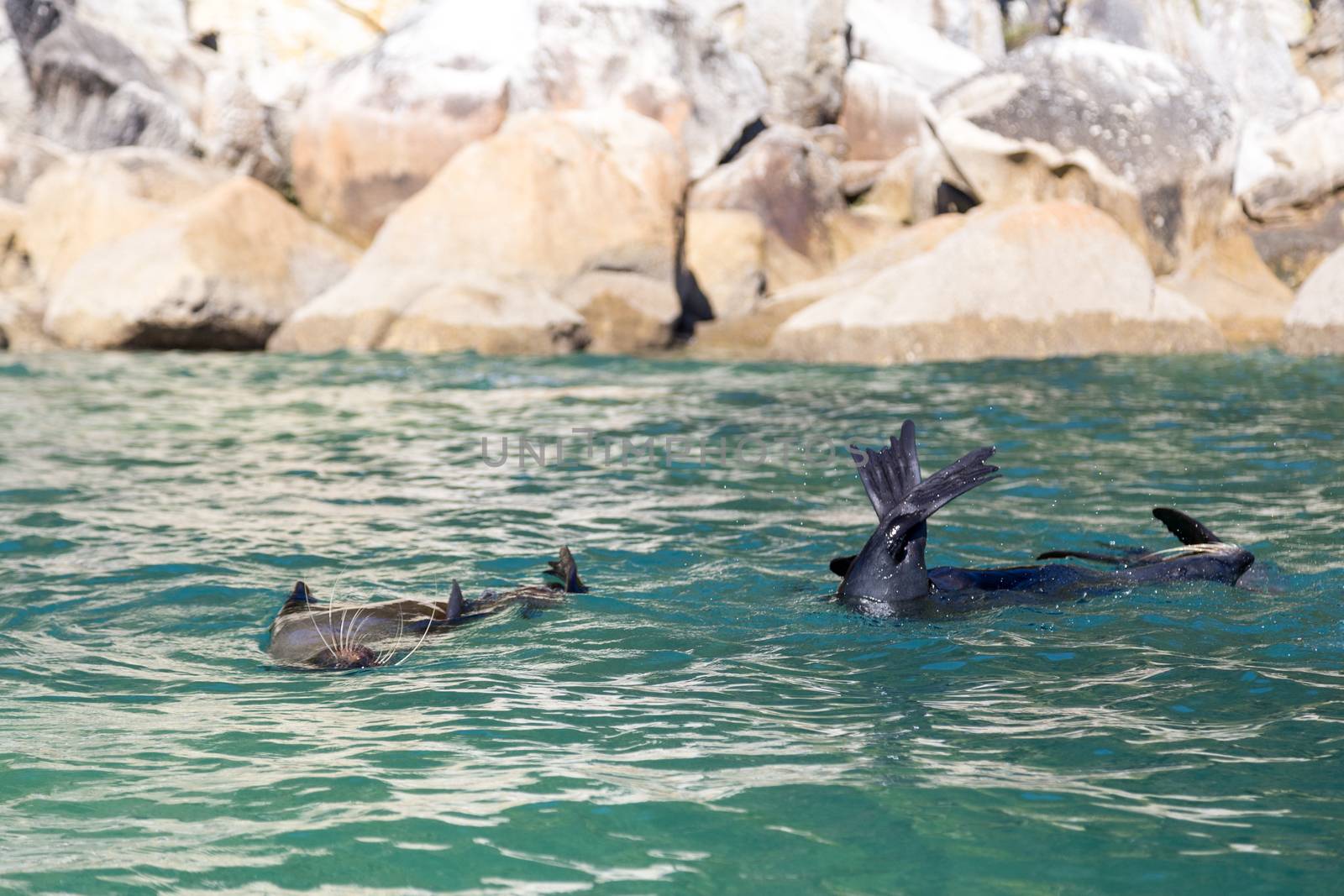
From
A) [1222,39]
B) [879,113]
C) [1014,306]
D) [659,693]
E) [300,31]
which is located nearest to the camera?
[659,693]

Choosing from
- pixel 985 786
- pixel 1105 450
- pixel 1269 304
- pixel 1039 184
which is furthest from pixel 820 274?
pixel 985 786

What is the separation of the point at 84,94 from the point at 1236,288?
61.9 feet

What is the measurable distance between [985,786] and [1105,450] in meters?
5.51

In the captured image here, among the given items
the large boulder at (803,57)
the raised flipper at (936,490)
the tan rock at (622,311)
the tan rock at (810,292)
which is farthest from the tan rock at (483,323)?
the large boulder at (803,57)

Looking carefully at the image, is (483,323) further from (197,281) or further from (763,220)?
(763,220)

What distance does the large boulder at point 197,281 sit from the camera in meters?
15.1

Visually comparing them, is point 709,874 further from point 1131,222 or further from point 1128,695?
point 1131,222

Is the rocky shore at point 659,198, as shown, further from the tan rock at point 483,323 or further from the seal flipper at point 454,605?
the seal flipper at point 454,605

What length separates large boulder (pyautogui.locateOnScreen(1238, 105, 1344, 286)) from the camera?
18.0 metres

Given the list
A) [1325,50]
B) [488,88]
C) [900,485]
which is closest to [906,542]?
[900,485]

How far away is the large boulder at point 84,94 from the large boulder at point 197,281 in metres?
7.10

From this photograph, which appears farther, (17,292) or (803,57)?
(803,57)

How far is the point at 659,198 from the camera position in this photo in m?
16.4

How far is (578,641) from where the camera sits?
4.62 meters
